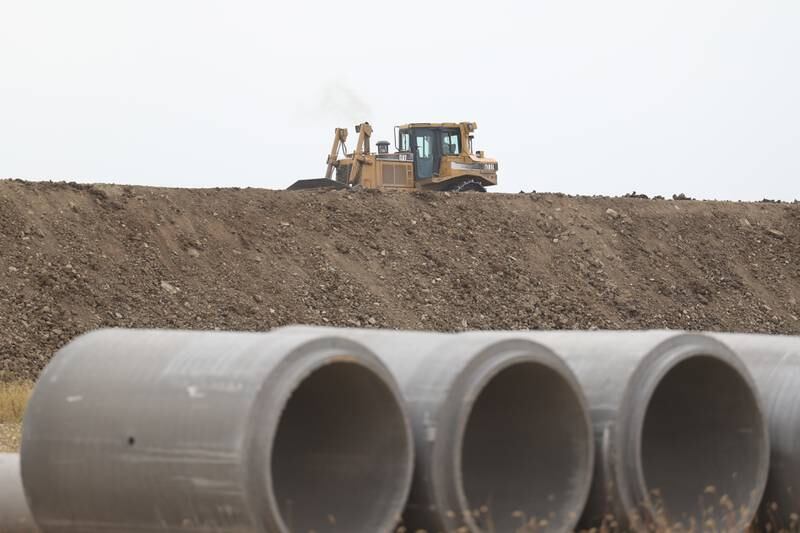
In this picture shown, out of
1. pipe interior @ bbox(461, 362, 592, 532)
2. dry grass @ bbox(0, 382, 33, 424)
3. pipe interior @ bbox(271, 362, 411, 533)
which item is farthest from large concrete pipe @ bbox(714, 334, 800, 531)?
dry grass @ bbox(0, 382, 33, 424)

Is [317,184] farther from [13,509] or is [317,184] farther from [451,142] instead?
[13,509]

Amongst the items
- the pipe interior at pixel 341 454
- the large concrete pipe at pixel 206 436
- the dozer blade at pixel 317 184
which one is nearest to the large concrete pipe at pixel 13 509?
the large concrete pipe at pixel 206 436

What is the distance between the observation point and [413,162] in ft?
105

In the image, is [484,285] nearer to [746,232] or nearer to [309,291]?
[309,291]

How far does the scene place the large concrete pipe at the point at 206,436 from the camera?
6234 millimetres

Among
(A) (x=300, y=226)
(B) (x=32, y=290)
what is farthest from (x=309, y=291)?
(B) (x=32, y=290)

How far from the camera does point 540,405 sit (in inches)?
305

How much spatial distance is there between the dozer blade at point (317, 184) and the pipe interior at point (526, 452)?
75.4 ft

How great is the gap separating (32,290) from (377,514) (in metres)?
16.0

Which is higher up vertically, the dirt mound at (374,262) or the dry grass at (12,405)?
the dirt mound at (374,262)

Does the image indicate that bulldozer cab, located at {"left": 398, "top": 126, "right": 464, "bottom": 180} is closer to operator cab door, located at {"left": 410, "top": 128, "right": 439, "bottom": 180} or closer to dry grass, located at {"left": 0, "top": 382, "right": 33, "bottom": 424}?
operator cab door, located at {"left": 410, "top": 128, "right": 439, "bottom": 180}

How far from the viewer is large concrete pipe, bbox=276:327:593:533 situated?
693 cm

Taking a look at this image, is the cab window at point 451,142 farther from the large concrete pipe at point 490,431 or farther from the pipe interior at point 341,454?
the pipe interior at point 341,454

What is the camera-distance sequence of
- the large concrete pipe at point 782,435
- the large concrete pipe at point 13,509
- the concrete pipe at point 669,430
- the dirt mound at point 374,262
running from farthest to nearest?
the dirt mound at point 374,262 → the large concrete pipe at point 782,435 → the large concrete pipe at point 13,509 → the concrete pipe at point 669,430
